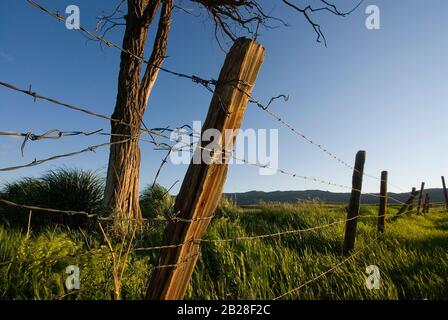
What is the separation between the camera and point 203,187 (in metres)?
2.16

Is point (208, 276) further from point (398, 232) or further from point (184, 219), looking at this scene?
point (398, 232)

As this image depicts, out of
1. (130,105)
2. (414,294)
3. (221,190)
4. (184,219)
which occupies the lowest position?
(414,294)

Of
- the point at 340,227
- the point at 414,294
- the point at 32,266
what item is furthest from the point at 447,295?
the point at 32,266

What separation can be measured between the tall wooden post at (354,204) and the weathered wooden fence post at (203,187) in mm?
3451

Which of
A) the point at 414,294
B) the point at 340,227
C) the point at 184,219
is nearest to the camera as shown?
the point at 184,219

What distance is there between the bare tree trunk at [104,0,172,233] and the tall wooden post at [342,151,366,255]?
401cm

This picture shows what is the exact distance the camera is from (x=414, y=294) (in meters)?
3.88

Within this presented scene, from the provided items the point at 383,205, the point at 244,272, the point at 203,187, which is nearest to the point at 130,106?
the point at 244,272

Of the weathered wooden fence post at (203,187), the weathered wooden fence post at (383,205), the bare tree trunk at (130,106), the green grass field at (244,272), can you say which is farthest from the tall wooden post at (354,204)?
the bare tree trunk at (130,106)

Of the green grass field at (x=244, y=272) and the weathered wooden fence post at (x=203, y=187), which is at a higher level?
the weathered wooden fence post at (x=203, y=187)

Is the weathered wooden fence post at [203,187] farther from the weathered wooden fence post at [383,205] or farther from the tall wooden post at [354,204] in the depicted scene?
the weathered wooden fence post at [383,205]

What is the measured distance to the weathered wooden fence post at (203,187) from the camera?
2.14 metres

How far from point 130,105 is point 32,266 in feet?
15.4

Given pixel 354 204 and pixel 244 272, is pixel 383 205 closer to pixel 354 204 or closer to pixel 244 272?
pixel 354 204
